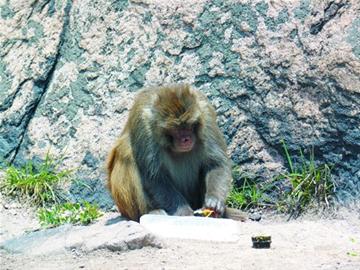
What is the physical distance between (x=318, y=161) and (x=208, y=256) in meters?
2.48

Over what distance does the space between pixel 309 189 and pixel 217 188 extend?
1026 mm

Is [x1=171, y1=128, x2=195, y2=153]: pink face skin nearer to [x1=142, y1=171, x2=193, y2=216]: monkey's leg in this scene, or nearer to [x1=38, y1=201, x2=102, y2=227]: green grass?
[x1=142, y1=171, x2=193, y2=216]: monkey's leg

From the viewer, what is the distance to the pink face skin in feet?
25.4

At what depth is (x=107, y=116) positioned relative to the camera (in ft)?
31.0

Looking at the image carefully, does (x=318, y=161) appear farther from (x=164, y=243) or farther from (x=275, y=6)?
(x=164, y=243)

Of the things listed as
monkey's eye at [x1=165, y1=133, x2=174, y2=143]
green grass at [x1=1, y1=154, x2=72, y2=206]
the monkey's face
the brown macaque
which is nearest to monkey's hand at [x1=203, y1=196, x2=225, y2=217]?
the brown macaque

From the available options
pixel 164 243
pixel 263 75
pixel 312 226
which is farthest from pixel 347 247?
pixel 263 75

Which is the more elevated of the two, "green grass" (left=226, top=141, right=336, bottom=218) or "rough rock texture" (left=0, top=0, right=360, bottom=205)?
"rough rock texture" (left=0, top=0, right=360, bottom=205)

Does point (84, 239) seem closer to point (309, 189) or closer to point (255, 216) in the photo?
point (255, 216)

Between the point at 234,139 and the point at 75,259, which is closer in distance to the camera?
the point at 75,259

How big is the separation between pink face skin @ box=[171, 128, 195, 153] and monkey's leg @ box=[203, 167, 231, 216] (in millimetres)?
436

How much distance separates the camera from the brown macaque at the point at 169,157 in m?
7.78

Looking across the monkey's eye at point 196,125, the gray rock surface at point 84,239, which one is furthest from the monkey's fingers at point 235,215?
the gray rock surface at point 84,239

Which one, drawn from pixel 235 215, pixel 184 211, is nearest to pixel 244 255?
pixel 184 211
